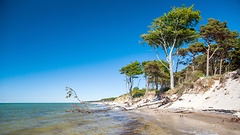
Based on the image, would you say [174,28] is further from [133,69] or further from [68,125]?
[133,69]

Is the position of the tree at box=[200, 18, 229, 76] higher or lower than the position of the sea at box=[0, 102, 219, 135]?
higher

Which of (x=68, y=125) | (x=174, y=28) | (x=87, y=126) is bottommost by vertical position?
(x=68, y=125)

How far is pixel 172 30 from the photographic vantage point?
26.1 m

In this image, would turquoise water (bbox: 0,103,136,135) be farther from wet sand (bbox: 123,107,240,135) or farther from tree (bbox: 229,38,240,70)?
tree (bbox: 229,38,240,70)


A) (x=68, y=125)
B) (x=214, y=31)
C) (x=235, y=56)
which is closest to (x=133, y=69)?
(x=235, y=56)

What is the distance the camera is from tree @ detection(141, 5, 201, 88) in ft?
82.7

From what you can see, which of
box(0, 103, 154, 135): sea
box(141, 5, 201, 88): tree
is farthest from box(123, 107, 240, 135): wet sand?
box(141, 5, 201, 88): tree

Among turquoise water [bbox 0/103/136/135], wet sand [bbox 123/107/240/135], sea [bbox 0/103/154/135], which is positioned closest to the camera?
wet sand [bbox 123/107/240/135]

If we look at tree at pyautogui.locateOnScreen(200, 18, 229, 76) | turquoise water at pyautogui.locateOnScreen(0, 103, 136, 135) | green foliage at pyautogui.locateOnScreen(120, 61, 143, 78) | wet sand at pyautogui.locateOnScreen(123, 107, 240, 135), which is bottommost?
turquoise water at pyautogui.locateOnScreen(0, 103, 136, 135)

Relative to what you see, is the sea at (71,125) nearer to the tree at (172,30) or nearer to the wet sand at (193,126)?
the wet sand at (193,126)

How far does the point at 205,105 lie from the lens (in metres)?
16.1

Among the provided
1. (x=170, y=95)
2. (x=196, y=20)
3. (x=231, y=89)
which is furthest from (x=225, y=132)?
(x=196, y=20)

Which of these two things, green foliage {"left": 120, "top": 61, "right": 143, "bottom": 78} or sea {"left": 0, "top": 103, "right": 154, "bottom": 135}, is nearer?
sea {"left": 0, "top": 103, "right": 154, "bottom": 135}

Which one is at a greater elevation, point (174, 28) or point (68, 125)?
point (174, 28)
